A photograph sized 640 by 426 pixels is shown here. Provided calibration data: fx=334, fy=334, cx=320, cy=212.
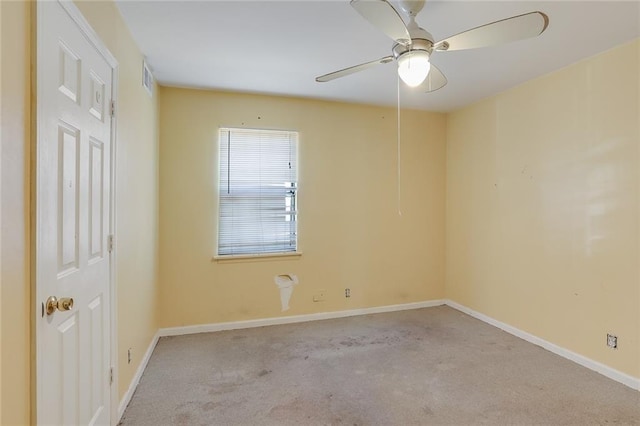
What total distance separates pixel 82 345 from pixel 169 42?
2.05m

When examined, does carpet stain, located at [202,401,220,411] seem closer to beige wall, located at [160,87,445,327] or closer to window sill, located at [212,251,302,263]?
beige wall, located at [160,87,445,327]

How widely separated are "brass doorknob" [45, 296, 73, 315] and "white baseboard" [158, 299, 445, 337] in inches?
89.0

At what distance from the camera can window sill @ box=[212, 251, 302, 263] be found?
353 centimetres

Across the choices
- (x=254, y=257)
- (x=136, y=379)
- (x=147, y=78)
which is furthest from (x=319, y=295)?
(x=147, y=78)

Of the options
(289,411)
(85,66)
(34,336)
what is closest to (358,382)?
(289,411)

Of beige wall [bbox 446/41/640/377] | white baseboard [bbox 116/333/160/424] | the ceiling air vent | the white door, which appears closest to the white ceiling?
the ceiling air vent

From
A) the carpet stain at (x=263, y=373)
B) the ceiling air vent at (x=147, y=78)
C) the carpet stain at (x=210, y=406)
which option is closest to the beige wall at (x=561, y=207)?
the carpet stain at (x=263, y=373)

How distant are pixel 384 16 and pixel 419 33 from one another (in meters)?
0.26

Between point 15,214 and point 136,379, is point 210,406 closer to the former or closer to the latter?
point 136,379

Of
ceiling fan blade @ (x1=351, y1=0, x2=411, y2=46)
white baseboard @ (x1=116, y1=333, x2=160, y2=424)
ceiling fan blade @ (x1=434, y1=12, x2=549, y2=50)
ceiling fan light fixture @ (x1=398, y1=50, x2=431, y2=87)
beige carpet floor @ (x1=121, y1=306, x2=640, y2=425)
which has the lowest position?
beige carpet floor @ (x1=121, y1=306, x2=640, y2=425)

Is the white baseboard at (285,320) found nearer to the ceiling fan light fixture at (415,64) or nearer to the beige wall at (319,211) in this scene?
the beige wall at (319,211)

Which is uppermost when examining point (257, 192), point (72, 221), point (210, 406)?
point (257, 192)

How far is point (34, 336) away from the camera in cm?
113

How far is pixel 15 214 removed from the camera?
1.04m
